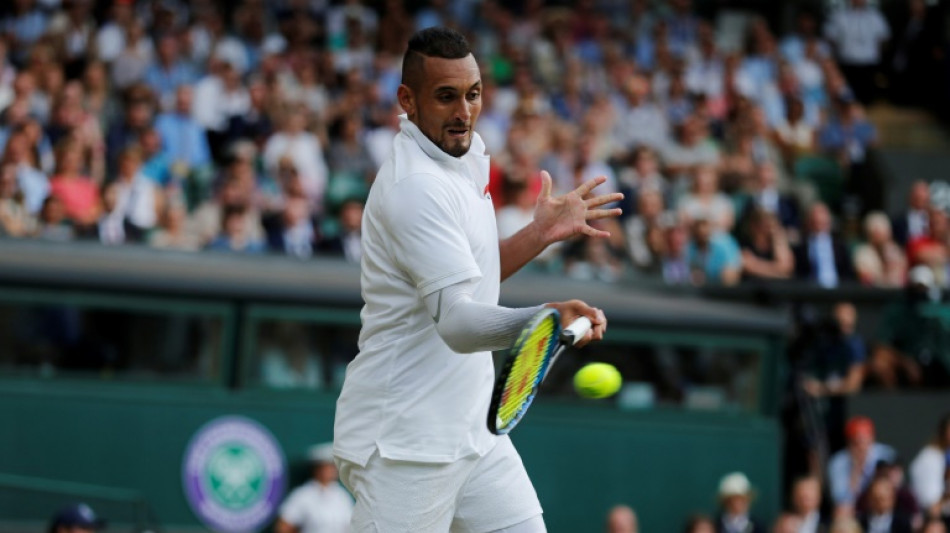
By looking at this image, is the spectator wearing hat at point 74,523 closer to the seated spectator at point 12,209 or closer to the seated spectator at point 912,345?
the seated spectator at point 12,209

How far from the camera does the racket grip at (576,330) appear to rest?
14.1ft

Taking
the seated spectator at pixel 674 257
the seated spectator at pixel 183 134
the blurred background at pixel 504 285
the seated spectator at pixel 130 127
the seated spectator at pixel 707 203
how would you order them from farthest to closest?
1. the seated spectator at pixel 707 203
2. the seated spectator at pixel 183 134
3. the seated spectator at pixel 674 257
4. the seated spectator at pixel 130 127
5. the blurred background at pixel 504 285

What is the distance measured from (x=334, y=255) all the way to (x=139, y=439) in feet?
7.19

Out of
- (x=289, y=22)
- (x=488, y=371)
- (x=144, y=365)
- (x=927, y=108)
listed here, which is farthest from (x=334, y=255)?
(x=927, y=108)

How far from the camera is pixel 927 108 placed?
1895cm

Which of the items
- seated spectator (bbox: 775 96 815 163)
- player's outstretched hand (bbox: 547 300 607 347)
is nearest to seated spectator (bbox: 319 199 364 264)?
seated spectator (bbox: 775 96 815 163)

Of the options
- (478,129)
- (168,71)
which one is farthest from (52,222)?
(478,129)

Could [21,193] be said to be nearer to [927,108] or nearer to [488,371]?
[488,371]

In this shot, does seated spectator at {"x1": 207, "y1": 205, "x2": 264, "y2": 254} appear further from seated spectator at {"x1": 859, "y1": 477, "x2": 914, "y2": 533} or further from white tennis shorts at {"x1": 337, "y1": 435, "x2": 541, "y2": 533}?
white tennis shorts at {"x1": 337, "y1": 435, "x2": 541, "y2": 533}

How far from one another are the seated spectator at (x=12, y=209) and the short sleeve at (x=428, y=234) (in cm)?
743

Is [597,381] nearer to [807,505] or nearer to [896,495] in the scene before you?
[807,505]

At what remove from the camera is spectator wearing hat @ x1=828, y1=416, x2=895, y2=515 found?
12.5 metres

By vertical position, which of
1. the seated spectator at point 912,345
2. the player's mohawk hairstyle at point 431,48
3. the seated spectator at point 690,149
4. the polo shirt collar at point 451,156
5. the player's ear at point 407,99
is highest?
the seated spectator at point 690,149

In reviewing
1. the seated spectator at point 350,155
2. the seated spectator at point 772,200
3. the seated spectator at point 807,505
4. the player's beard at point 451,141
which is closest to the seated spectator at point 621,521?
the seated spectator at point 807,505
